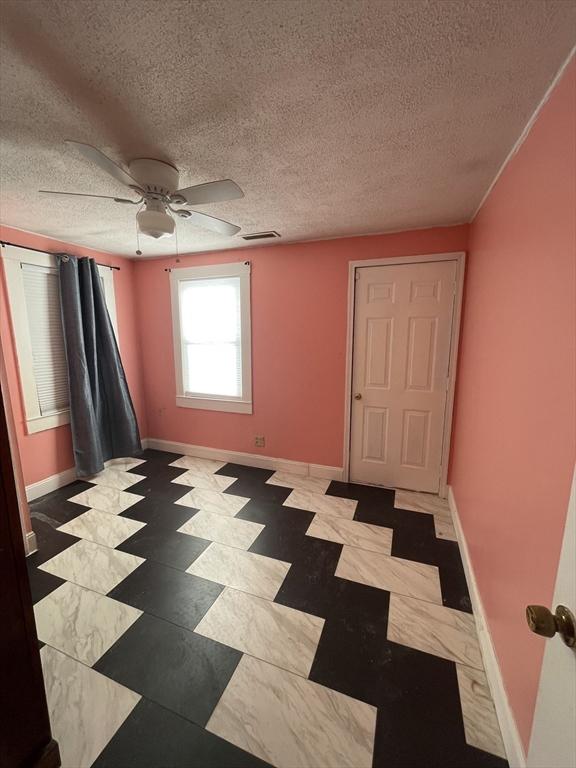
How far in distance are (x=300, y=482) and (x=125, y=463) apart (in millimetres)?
2066

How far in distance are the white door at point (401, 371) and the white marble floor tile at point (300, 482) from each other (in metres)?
0.39

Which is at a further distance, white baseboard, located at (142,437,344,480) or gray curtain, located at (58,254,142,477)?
white baseboard, located at (142,437,344,480)

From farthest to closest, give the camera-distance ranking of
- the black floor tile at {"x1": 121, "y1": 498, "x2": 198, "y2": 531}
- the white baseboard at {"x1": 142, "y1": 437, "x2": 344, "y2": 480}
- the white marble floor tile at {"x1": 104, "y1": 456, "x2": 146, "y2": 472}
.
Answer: the white marble floor tile at {"x1": 104, "y1": 456, "x2": 146, "y2": 472}
the white baseboard at {"x1": 142, "y1": 437, "x2": 344, "y2": 480}
the black floor tile at {"x1": 121, "y1": 498, "x2": 198, "y2": 531}

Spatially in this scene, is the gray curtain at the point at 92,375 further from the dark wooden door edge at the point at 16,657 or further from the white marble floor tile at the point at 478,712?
the white marble floor tile at the point at 478,712

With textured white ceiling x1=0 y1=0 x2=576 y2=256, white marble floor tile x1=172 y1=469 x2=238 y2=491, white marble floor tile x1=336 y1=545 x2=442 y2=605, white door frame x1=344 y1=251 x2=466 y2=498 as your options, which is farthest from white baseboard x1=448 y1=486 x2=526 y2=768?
textured white ceiling x1=0 y1=0 x2=576 y2=256

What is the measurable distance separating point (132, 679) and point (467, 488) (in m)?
2.12

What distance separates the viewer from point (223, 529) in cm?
237

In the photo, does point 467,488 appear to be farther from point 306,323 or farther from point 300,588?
point 306,323

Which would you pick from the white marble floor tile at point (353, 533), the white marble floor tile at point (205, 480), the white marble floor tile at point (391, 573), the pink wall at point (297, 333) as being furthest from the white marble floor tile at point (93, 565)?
the pink wall at point (297, 333)

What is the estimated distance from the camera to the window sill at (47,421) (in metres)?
2.79

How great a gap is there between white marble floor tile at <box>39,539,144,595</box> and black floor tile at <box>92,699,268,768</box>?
2.62 ft

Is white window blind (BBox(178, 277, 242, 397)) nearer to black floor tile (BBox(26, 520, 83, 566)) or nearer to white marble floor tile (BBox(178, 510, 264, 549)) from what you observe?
white marble floor tile (BBox(178, 510, 264, 549))

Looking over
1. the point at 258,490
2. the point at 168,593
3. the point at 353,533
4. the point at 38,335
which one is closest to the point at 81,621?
the point at 168,593

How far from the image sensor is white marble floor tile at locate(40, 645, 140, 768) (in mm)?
1105
